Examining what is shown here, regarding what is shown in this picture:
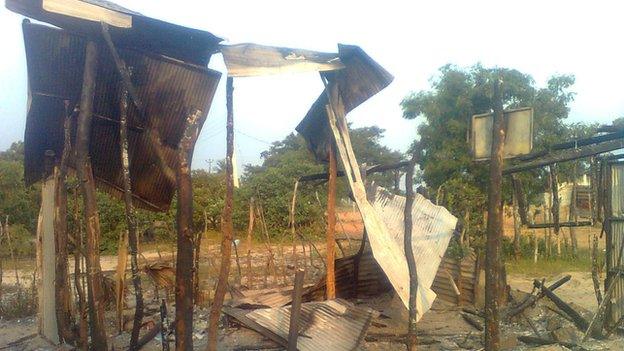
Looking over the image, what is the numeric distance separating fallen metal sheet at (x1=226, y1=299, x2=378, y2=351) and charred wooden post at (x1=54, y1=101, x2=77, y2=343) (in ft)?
9.90

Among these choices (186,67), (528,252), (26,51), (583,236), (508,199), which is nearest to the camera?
(26,51)

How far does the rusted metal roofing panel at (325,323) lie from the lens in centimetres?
752

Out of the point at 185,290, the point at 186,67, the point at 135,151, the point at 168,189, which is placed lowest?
the point at 185,290

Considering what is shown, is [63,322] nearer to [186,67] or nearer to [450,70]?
[186,67]

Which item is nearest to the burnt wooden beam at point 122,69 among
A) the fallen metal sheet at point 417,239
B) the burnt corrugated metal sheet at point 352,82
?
the burnt corrugated metal sheet at point 352,82

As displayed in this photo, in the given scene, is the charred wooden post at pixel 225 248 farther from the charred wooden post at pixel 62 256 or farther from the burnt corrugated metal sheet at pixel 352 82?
the charred wooden post at pixel 62 256

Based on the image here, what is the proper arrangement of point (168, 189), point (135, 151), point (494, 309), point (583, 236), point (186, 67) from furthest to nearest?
point (583, 236), point (168, 189), point (135, 151), point (186, 67), point (494, 309)

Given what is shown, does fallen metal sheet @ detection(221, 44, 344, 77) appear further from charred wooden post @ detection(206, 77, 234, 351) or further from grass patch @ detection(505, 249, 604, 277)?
grass patch @ detection(505, 249, 604, 277)

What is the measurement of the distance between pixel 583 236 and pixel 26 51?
25.0 m

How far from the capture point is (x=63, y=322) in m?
8.88

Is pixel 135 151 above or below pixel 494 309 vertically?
above

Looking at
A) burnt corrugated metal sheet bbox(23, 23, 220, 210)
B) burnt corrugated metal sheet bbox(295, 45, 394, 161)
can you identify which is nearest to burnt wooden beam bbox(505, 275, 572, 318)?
burnt corrugated metal sheet bbox(295, 45, 394, 161)

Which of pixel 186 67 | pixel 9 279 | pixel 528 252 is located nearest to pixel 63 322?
pixel 186 67

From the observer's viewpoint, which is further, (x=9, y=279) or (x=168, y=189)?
(x=9, y=279)
